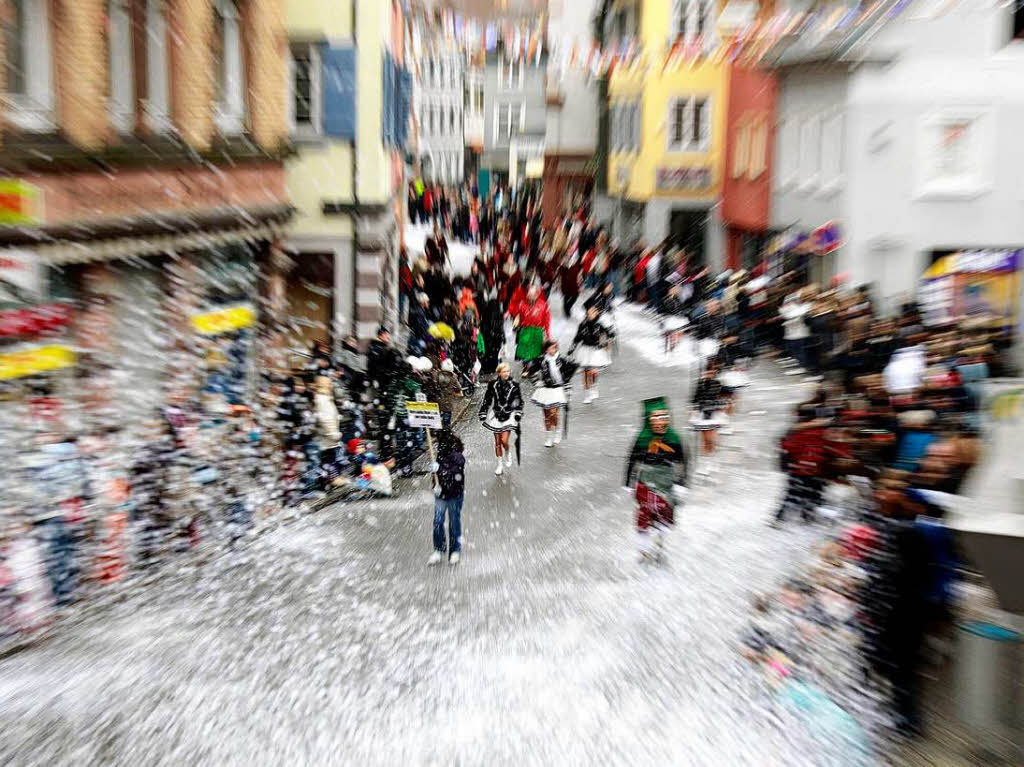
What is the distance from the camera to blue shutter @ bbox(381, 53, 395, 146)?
17750 millimetres

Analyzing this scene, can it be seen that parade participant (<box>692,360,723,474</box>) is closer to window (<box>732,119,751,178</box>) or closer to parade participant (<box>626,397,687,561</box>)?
parade participant (<box>626,397,687,561</box>)

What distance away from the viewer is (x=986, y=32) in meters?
17.3

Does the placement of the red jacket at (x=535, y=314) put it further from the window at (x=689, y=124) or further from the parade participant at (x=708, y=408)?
the window at (x=689, y=124)

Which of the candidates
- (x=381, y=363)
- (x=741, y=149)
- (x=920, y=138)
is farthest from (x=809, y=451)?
(x=741, y=149)

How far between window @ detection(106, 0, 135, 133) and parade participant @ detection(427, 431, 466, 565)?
5.22 metres

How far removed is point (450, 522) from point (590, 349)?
25.2ft

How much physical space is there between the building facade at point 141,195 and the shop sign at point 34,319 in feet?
0.09

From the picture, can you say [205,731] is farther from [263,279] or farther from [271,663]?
[263,279]

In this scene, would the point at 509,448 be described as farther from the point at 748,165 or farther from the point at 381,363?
the point at 748,165

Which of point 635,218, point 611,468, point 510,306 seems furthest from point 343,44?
point 635,218

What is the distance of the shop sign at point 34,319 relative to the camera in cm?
882

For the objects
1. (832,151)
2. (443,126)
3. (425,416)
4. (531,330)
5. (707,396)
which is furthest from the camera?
(443,126)

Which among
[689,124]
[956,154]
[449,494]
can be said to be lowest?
[449,494]

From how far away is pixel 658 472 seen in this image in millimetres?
9391
